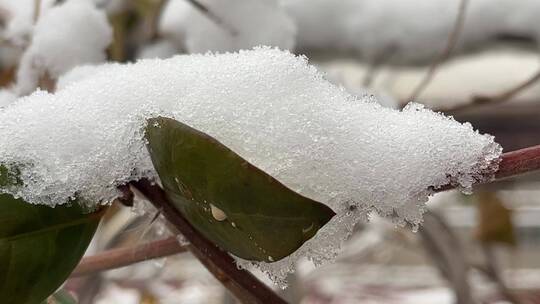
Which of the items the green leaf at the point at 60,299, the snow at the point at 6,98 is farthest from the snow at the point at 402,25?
the green leaf at the point at 60,299

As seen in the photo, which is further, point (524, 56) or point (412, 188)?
point (524, 56)

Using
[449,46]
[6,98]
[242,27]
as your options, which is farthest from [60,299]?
[449,46]

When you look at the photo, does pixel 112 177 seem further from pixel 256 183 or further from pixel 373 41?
pixel 373 41

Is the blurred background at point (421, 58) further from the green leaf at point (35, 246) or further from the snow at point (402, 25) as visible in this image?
the green leaf at point (35, 246)

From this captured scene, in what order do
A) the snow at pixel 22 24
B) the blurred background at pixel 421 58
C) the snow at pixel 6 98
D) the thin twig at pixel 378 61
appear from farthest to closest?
the thin twig at pixel 378 61 → the blurred background at pixel 421 58 → the snow at pixel 22 24 → the snow at pixel 6 98

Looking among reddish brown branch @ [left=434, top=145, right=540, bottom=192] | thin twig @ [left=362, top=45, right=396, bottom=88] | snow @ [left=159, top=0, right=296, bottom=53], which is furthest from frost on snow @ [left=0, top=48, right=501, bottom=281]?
thin twig @ [left=362, top=45, right=396, bottom=88]

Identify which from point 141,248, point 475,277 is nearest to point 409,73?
point 141,248

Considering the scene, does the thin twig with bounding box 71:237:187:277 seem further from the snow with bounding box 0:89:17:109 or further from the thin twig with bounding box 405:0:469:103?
the thin twig with bounding box 405:0:469:103
